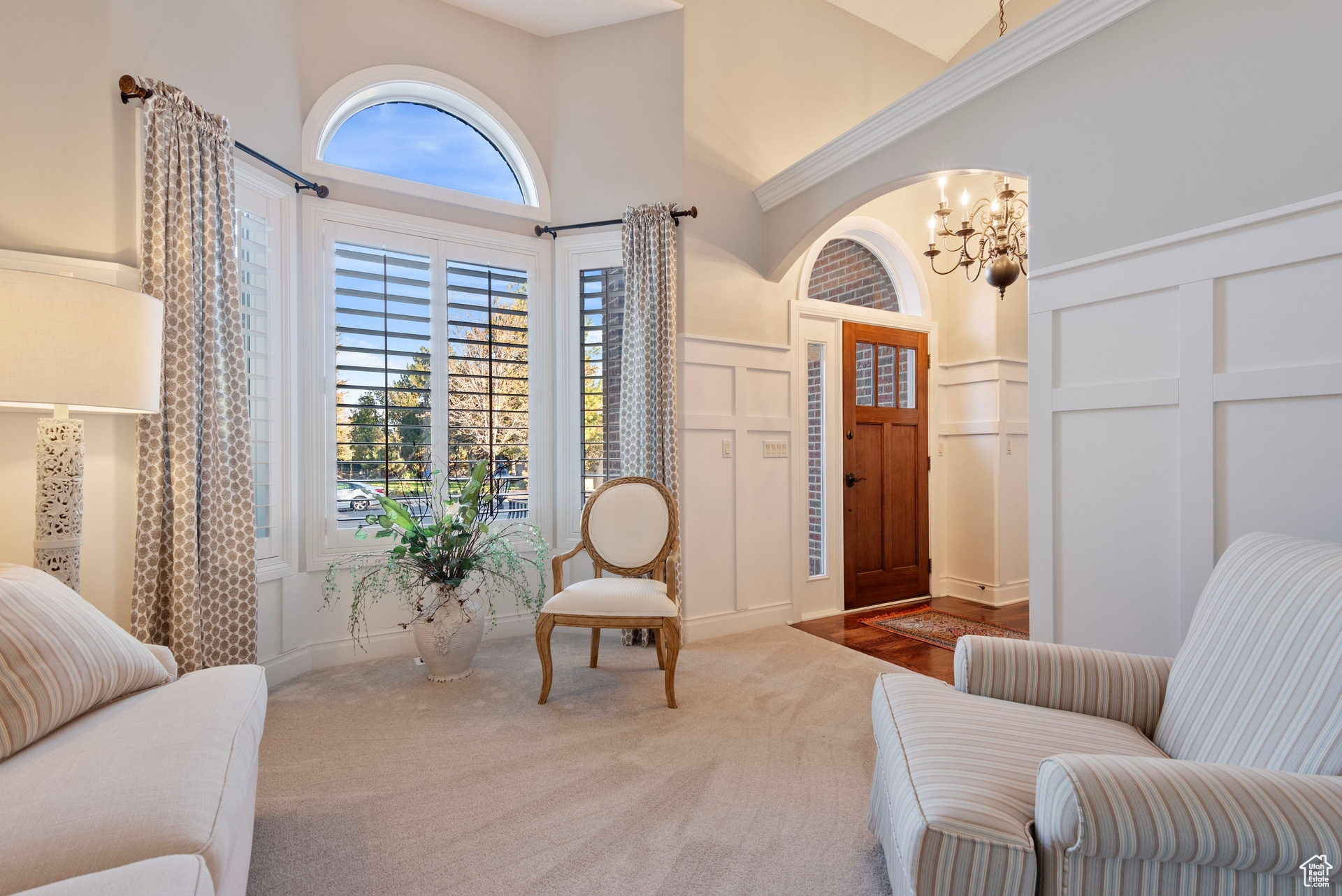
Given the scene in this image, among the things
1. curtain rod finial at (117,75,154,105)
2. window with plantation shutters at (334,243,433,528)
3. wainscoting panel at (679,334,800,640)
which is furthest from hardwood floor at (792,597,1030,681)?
curtain rod finial at (117,75,154,105)

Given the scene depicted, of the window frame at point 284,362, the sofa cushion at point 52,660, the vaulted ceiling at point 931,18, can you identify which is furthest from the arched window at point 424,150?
the sofa cushion at point 52,660

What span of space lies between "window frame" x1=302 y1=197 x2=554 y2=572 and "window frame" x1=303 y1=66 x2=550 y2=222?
0.16 meters

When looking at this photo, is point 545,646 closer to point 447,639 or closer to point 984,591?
point 447,639

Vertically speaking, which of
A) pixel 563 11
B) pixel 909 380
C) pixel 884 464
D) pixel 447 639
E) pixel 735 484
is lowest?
pixel 447 639

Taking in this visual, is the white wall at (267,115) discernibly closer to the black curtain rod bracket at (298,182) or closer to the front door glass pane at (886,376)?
the black curtain rod bracket at (298,182)

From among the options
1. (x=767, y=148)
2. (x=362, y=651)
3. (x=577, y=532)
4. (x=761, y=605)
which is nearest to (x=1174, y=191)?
(x=767, y=148)

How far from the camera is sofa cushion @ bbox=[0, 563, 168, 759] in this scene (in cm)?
126

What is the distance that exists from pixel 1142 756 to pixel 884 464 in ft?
11.1

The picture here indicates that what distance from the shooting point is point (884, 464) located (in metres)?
4.61

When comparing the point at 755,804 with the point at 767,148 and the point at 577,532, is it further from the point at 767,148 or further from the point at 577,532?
the point at 767,148

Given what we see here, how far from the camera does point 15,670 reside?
127cm

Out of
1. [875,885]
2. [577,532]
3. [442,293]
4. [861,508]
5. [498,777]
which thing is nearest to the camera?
[875,885]

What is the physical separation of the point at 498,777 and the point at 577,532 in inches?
73.1

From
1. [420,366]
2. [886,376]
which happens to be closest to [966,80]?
[886,376]
